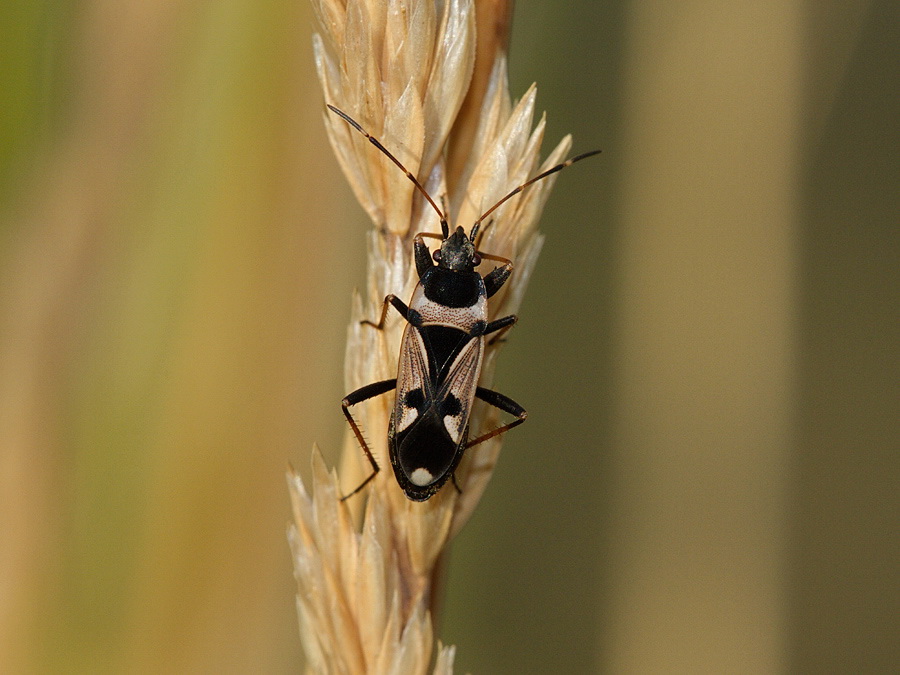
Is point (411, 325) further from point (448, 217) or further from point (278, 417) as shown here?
point (278, 417)

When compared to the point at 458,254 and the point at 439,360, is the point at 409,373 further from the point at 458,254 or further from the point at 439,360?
the point at 458,254

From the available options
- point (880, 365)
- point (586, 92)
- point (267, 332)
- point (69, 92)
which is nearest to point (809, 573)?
point (880, 365)

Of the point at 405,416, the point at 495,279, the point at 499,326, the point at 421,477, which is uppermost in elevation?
the point at 495,279

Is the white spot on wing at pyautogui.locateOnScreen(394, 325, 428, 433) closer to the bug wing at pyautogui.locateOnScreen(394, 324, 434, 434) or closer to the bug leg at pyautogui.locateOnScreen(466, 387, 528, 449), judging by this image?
the bug wing at pyautogui.locateOnScreen(394, 324, 434, 434)

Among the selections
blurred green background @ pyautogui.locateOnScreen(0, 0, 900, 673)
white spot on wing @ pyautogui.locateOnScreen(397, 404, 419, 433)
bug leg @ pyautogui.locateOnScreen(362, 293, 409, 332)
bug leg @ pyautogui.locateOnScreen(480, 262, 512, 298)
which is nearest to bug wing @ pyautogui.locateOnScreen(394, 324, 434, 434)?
white spot on wing @ pyautogui.locateOnScreen(397, 404, 419, 433)

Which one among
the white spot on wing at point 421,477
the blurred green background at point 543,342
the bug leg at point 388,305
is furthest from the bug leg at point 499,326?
the blurred green background at point 543,342

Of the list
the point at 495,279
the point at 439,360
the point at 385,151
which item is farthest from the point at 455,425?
the point at 385,151
